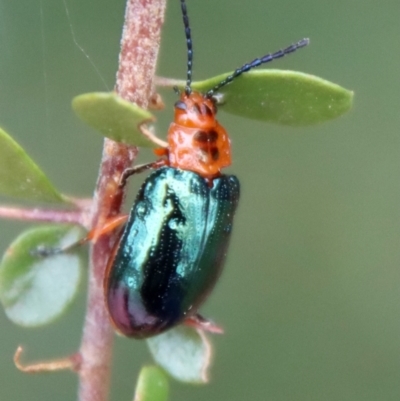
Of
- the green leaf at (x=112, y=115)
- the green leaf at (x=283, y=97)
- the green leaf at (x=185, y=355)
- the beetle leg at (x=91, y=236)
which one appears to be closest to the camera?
the green leaf at (x=112, y=115)

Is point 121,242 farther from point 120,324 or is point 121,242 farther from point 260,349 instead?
point 260,349

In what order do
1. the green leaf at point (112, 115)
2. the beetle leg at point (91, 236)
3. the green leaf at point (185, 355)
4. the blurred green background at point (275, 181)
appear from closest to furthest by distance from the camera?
the green leaf at point (112, 115)
the beetle leg at point (91, 236)
the green leaf at point (185, 355)
the blurred green background at point (275, 181)

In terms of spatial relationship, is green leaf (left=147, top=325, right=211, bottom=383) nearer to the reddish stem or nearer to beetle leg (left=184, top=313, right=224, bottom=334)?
beetle leg (left=184, top=313, right=224, bottom=334)

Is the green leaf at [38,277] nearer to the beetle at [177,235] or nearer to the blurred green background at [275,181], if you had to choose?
the beetle at [177,235]

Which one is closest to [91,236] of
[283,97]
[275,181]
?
[283,97]

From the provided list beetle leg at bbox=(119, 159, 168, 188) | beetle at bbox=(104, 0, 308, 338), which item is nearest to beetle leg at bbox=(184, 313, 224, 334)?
beetle at bbox=(104, 0, 308, 338)

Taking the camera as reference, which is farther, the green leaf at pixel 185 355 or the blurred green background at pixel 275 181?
the blurred green background at pixel 275 181

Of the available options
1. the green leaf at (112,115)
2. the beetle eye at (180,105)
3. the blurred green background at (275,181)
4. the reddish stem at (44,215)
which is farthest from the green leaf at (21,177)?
the blurred green background at (275,181)

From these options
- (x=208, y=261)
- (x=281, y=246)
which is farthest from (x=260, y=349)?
(x=208, y=261)
